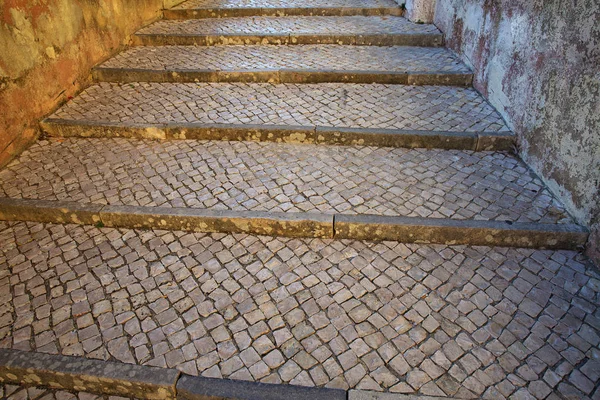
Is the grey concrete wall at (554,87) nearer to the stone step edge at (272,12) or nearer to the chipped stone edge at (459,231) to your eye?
the chipped stone edge at (459,231)

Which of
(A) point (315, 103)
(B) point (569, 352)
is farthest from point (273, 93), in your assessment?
(B) point (569, 352)

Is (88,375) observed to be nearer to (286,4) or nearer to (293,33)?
(293,33)

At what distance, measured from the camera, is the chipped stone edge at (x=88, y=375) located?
2.84 meters

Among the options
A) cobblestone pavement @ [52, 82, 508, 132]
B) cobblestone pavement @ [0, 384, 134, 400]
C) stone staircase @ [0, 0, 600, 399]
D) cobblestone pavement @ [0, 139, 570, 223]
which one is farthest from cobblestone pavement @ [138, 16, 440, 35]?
cobblestone pavement @ [0, 384, 134, 400]

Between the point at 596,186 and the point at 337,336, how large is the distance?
9.77 ft

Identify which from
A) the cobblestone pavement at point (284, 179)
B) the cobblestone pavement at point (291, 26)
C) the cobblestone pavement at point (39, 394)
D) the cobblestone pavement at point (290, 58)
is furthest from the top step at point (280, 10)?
the cobblestone pavement at point (39, 394)

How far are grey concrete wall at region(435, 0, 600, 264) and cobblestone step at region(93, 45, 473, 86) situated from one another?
1103mm

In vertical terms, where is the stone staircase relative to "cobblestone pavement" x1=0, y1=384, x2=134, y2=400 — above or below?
above

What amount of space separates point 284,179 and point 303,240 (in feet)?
3.16

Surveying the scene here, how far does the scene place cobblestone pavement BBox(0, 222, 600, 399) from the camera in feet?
9.51

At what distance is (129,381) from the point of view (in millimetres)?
2830

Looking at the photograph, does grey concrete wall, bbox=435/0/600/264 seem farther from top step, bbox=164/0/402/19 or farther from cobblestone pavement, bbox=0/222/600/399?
top step, bbox=164/0/402/19

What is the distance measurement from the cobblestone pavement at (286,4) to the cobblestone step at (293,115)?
4.27m

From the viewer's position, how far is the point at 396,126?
18.0ft
